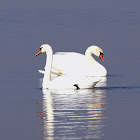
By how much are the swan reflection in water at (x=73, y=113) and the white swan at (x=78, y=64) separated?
6334 mm

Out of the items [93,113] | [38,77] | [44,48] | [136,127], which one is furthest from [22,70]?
[136,127]

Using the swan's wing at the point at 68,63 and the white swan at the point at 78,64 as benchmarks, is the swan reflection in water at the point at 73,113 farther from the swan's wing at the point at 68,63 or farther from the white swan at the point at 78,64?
the swan's wing at the point at 68,63

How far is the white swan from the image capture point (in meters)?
26.5

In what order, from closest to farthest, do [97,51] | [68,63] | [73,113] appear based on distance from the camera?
[73,113] → [97,51] → [68,63]

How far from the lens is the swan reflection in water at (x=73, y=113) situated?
42.1ft

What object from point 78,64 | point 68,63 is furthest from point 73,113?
point 68,63

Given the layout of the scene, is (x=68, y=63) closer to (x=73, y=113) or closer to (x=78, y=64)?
(x=78, y=64)

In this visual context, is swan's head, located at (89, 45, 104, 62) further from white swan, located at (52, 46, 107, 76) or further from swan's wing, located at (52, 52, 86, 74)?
swan's wing, located at (52, 52, 86, 74)

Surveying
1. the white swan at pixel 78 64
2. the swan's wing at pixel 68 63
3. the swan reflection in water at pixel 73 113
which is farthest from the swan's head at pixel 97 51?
the swan reflection in water at pixel 73 113

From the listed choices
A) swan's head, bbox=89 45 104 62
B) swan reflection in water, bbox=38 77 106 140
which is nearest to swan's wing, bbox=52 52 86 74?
swan's head, bbox=89 45 104 62

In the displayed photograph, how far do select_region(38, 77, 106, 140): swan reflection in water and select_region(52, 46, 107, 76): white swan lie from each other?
6.33m

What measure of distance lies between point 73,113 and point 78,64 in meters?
11.7

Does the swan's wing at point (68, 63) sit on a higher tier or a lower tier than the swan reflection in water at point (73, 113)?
higher

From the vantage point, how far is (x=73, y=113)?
1523 cm
